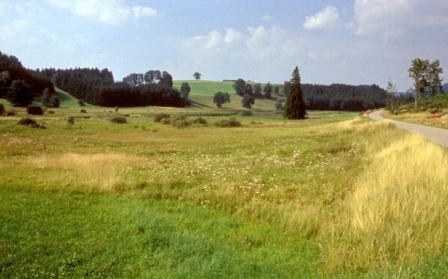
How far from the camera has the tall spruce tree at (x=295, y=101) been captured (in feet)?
336

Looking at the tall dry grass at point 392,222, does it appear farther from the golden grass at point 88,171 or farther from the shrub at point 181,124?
the shrub at point 181,124

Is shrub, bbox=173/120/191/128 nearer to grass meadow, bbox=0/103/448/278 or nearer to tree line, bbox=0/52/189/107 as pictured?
grass meadow, bbox=0/103/448/278

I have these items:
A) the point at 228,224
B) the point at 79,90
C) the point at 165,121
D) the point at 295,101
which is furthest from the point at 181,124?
the point at 79,90

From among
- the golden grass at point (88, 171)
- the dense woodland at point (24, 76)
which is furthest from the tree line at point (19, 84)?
the golden grass at point (88, 171)

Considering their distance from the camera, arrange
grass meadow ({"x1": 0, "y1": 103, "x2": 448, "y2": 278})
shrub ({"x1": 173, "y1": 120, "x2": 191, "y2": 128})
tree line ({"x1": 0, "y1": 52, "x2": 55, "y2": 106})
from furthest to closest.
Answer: tree line ({"x1": 0, "y1": 52, "x2": 55, "y2": 106}) < shrub ({"x1": 173, "y1": 120, "x2": 191, "y2": 128}) < grass meadow ({"x1": 0, "y1": 103, "x2": 448, "y2": 278})

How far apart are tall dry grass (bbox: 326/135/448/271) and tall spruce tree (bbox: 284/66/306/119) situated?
91.2 m

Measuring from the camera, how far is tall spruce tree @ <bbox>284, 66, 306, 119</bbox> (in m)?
102

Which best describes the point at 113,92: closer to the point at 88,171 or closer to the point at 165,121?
the point at 165,121

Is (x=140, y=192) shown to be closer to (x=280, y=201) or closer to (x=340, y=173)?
(x=280, y=201)

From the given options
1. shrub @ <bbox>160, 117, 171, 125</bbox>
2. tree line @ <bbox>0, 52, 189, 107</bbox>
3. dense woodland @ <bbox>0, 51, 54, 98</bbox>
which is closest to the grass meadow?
shrub @ <bbox>160, 117, 171, 125</bbox>

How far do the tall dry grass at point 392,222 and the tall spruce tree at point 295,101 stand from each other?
9124 cm

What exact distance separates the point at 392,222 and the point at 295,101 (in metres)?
97.7

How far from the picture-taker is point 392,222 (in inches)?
350

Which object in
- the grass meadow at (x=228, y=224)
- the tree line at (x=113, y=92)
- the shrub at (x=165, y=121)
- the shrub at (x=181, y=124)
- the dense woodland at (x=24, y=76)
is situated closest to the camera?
the grass meadow at (x=228, y=224)
